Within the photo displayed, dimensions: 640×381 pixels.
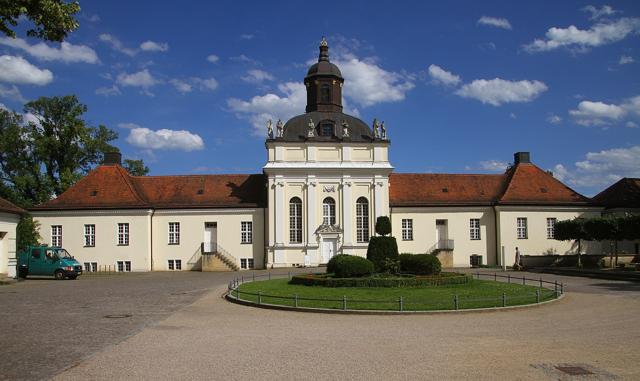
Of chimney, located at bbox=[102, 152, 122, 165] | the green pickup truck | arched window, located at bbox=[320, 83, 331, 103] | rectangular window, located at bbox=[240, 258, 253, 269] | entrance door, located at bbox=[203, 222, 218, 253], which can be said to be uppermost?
arched window, located at bbox=[320, 83, 331, 103]

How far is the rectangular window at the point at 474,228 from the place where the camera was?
51031 millimetres

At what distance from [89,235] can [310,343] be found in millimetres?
39948

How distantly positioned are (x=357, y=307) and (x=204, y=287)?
13.0 m

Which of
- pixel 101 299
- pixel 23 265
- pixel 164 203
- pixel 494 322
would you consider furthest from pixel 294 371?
pixel 164 203

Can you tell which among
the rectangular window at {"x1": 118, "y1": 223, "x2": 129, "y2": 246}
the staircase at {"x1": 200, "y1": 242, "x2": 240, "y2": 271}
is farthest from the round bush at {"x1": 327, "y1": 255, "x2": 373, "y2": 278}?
the rectangular window at {"x1": 118, "y1": 223, "x2": 129, "y2": 246}

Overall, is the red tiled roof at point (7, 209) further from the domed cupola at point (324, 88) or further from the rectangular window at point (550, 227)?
the rectangular window at point (550, 227)

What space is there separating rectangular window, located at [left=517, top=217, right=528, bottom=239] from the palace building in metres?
0.09

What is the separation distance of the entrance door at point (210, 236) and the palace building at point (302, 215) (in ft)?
0.28

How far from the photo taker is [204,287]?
3053cm

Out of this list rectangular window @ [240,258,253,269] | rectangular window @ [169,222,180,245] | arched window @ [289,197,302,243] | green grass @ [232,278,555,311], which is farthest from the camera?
rectangular window @ [240,258,253,269]

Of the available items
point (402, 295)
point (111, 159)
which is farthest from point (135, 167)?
point (402, 295)

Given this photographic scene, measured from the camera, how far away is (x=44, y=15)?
11305 mm

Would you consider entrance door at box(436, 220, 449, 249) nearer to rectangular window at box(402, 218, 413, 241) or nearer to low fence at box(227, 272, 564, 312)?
rectangular window at box(402, 218, 413, 241)

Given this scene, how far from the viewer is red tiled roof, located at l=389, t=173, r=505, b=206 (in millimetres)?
51250
